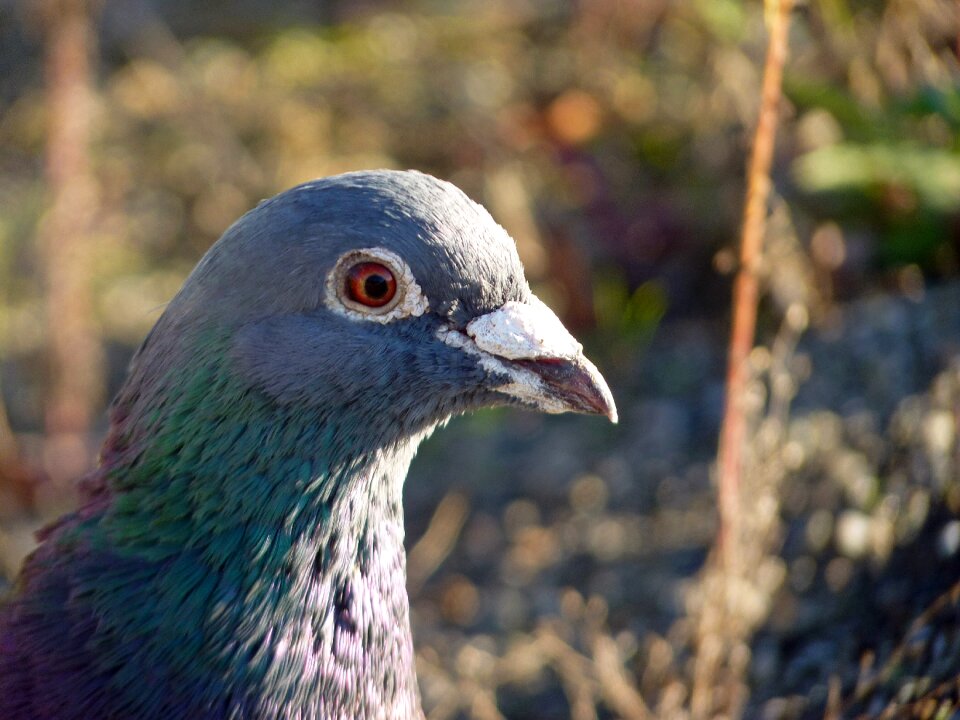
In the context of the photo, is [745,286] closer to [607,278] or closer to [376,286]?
[376,286]

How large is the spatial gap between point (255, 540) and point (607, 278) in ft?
11.7

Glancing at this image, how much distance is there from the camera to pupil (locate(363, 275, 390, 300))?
2.48 metres

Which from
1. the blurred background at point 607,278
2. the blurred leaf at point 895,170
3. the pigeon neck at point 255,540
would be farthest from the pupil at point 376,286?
the blurred leaf at point 895,170

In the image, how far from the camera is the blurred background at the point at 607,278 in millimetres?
4000

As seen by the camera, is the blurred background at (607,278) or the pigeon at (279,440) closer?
the pigeon at (279,440)

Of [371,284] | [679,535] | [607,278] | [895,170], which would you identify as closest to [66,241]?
[607,278]

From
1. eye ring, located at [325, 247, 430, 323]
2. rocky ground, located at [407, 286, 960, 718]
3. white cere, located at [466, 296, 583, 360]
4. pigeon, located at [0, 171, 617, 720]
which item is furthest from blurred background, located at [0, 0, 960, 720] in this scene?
white cere, located at [466, 296, 583, 360]

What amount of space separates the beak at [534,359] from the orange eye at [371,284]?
18 cm

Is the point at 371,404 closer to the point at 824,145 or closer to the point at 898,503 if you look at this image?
the point at 898,503

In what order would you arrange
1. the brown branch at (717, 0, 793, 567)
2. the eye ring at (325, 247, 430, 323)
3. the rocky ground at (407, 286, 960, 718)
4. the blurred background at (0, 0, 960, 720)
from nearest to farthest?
the eye ring at (325, 247, 430, 323), the brown branch at (717, 0, 793, 567), the rocky ground at (407, 286, 960, 718), the blurred background at (0, 0, 960, 720)

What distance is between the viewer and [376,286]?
2.49 m

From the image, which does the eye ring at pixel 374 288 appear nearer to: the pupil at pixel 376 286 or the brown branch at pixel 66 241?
the pupil at pixel 376 286

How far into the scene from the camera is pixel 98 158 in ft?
22.6

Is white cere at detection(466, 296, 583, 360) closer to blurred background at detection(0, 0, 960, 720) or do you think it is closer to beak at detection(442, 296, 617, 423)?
beak at detection(442, 296, 617, 423)
